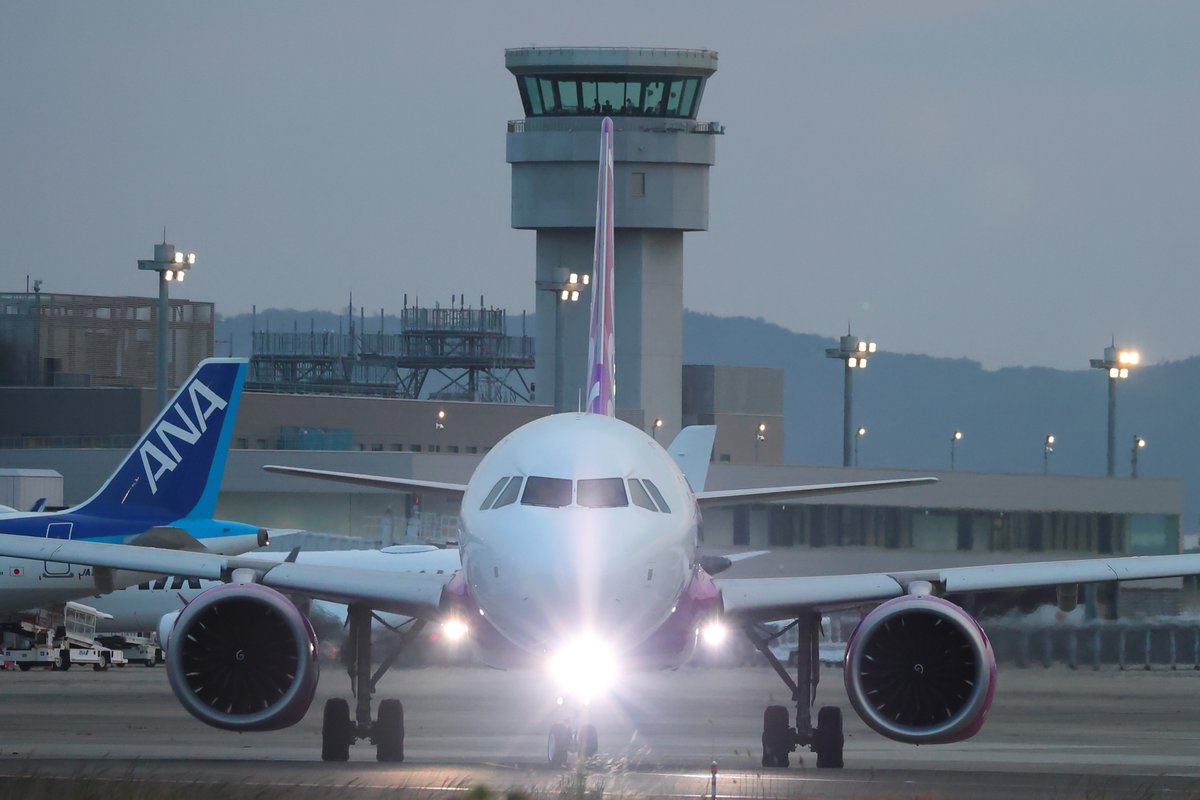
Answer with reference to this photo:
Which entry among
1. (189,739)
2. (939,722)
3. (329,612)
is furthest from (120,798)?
(329,612)

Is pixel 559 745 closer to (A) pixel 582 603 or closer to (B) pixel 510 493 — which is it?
(A) pixel 582 603

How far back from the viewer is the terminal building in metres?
84.8

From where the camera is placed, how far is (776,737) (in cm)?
2500

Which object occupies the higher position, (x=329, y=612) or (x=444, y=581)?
(x=444, y=581)

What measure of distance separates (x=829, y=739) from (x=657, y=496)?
470 centimetres

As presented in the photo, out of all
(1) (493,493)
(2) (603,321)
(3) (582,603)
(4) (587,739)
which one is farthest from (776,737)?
(2) (603,321)

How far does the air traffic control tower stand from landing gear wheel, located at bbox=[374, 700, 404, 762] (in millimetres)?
78887

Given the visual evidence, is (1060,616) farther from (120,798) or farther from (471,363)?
(471,363)

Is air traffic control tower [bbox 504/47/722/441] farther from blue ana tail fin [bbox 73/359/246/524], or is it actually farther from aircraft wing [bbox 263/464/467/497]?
aircraft wing [bbox 263/464/467/497]

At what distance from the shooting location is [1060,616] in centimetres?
4988

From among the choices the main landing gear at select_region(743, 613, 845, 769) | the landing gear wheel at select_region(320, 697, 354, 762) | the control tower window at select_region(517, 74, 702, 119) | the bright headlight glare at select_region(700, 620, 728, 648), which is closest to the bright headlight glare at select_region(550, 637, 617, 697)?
the bright headlight glare at select_region(700, 620, 728, 648)

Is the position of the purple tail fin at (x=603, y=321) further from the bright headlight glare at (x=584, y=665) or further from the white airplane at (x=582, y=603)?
the bright headlight glare at (x=584, y=665)

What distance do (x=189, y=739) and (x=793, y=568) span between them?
58306 mm

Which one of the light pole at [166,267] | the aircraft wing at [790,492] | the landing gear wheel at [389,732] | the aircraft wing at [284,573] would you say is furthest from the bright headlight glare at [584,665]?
the light pole at [166,267]
